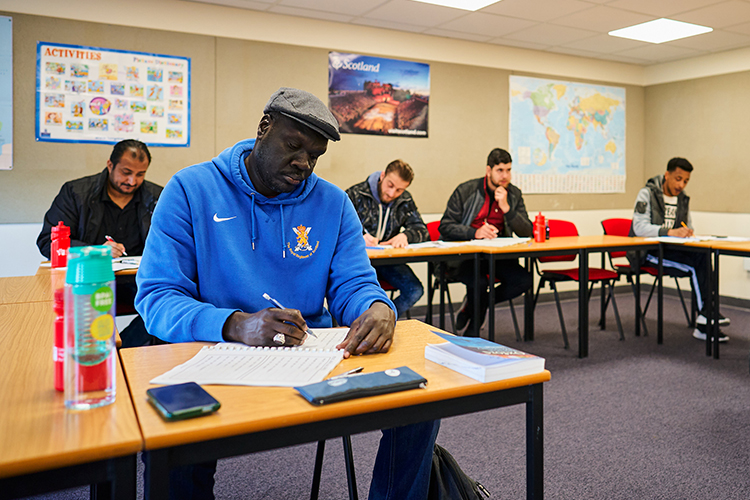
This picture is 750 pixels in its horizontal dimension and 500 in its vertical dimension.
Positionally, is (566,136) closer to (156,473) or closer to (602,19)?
(602,19)

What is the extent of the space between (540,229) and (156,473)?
3408 mm

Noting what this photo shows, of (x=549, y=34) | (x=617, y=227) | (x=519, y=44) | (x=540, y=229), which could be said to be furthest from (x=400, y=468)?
(x=519, y=44)

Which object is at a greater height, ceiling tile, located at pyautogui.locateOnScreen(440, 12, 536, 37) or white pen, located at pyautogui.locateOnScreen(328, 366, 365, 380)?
ceiling tile, located at pyautogui.locateOnScreen(440, 12, 536, 37)

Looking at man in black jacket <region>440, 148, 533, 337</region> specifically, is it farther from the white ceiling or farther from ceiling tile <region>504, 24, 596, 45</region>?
ceiling tile <region>504, 24, 596, 45</region>

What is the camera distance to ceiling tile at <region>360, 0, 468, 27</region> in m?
4.16

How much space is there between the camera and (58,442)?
72cm

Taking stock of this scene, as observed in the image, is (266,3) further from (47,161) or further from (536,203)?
(536,203)

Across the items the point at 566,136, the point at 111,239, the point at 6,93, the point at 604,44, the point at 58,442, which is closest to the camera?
the point at 58,442

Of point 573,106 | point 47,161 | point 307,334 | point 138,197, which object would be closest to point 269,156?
point 307,334

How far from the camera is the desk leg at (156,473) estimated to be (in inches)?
29.9

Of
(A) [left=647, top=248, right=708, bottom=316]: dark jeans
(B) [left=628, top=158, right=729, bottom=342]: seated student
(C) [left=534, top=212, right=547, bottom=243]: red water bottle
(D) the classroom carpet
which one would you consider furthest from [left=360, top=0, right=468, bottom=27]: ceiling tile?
(D) the classroom carpet

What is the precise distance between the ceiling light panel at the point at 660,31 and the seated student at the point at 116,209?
3.99 meters

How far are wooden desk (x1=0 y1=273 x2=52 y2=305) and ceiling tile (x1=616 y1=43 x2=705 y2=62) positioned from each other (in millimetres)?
5253

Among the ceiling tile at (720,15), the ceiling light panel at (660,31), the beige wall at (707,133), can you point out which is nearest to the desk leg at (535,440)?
the ceiling tile at (720,15)
